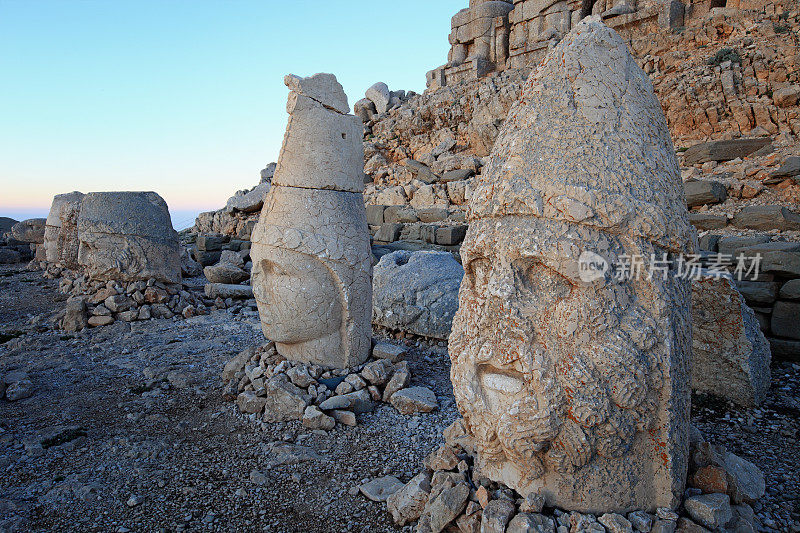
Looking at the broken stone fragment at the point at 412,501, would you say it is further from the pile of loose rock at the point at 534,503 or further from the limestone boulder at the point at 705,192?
the limestone boulder at the point at 705,192

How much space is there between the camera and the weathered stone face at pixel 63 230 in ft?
33.1

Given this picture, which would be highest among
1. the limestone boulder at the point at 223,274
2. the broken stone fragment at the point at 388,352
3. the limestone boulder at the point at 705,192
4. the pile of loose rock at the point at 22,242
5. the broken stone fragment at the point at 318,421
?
Answer: the limestone boulder at the point at 705,192

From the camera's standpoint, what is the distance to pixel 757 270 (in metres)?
4.68

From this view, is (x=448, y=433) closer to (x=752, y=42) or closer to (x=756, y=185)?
(x=756, y=185)

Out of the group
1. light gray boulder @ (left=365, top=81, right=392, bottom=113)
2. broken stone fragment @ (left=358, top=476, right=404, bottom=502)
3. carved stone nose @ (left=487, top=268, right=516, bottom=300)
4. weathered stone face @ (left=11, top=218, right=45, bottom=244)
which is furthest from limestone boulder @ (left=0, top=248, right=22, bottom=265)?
carved stone nose @ (left=487, top=268, right=516, bottom=300)

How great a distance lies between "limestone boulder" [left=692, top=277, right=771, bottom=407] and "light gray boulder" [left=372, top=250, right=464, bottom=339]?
2.39m

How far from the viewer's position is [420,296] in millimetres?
5625

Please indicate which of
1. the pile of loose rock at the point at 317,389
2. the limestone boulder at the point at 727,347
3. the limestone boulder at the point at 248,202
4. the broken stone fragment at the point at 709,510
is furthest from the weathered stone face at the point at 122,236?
the broken stone fragment at the point at 709,510

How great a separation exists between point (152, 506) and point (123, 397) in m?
1.87

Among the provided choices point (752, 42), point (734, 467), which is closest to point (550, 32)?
point (752, 42)

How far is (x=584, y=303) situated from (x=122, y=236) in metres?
6.97

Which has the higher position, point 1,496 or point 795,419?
point 795,419

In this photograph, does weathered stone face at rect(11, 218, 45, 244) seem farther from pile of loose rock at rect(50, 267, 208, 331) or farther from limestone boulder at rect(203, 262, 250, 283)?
limestone boulder at rect(203, 262, 250, 283)

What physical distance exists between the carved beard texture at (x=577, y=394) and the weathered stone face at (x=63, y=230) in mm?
10820
